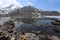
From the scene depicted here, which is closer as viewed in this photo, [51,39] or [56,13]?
[51,39]

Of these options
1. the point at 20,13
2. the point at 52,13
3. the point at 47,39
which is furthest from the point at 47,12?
the point at 47,39

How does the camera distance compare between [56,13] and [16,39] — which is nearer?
[16,39]

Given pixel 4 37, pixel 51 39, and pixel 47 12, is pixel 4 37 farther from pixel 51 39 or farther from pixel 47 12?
pixel 47 12

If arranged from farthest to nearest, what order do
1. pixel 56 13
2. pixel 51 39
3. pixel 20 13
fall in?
pixel 56 13 < pixel 20 13 < pixel 51 39

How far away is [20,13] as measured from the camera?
9456 centimetres

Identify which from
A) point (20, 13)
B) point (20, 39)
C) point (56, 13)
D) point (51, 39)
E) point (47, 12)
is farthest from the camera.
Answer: point (47, 12)

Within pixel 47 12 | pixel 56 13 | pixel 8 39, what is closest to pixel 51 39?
pixel 8 39

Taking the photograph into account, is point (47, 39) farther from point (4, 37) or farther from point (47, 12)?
point (47, 12)

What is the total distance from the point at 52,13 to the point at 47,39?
91.5 metres

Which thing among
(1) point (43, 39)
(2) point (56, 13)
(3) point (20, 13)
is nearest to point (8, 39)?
(1) point (43, 39)

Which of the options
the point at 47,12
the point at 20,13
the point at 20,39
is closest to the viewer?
the point at 20,39

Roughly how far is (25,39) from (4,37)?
8.13 ft

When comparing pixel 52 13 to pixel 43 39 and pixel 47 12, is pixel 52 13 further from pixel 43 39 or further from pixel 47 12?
pixel 43 39

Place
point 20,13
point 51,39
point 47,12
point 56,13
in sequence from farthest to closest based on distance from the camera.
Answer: point 47,12 → point 56,13 → point 20,13 → point 51,39
